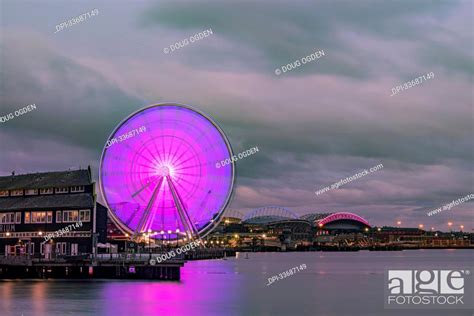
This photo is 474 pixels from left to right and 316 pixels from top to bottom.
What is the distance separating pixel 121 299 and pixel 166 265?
486 inches

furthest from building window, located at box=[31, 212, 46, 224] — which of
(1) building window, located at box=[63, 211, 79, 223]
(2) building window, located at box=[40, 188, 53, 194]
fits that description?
(1) building window, located at box=[63, 211, 79, 223]

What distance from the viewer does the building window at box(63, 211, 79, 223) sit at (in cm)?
7594

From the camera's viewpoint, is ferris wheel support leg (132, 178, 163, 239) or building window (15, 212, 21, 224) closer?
ferris wheel support leg (132, 178, 163, 239)

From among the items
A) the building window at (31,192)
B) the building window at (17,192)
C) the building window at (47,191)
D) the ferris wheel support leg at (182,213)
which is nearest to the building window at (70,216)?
the building window at (47,191)

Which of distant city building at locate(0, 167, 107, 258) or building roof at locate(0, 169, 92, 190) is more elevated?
building roof at locate(0, 169, 92, 190)

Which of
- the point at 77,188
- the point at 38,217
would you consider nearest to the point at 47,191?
the point at 38,217

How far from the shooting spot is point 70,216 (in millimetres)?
76250

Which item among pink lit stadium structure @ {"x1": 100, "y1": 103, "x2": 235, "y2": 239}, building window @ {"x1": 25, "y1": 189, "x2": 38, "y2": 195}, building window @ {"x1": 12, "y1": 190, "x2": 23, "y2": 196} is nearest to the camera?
pink lit stadium structure @ {"x1": 100, "y1": 103, "x2": 235, "y2": 239}

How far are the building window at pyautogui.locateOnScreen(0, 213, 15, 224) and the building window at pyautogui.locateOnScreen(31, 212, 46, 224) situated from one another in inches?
117

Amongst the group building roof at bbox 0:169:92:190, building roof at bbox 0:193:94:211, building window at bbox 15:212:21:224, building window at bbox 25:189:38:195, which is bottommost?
building window at bbox 15:212:21:224

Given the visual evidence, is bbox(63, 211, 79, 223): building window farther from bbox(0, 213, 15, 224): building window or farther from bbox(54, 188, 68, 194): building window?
bbox(0, 213, 15, 224): building window

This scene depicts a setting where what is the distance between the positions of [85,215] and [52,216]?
4.36m

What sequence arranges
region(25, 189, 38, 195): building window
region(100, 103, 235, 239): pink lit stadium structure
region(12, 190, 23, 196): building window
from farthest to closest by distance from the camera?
region(12, 190, 23, 196): building window
region(25, 189, 38, 195): building window
region(100, 103, 235, 239): pink lit stadium structure

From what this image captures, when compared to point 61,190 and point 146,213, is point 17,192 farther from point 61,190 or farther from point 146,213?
point 146,213
